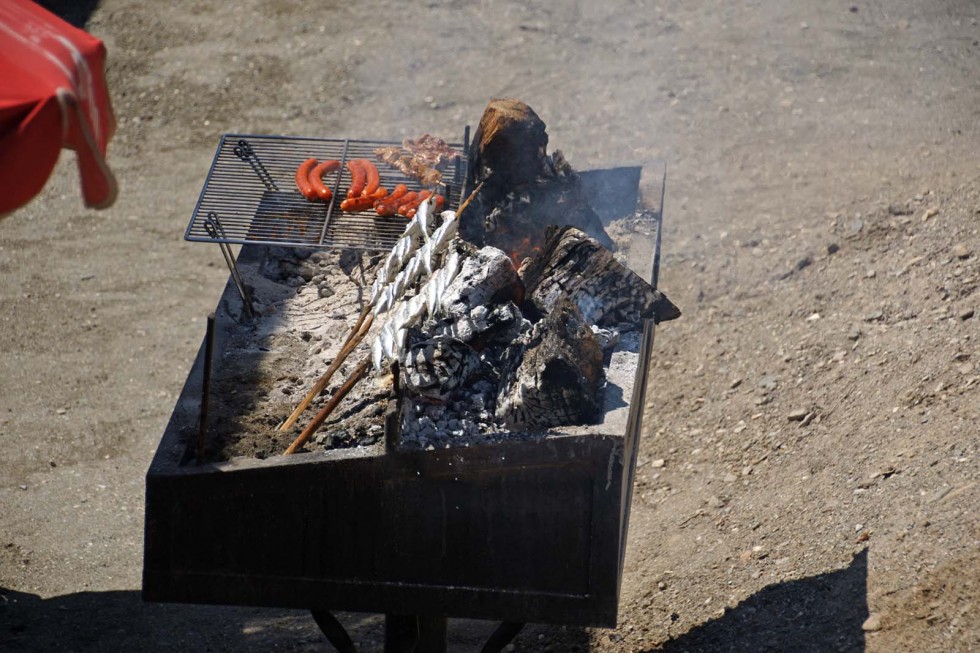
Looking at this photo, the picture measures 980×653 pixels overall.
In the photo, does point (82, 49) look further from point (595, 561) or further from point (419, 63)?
point (419, 63)

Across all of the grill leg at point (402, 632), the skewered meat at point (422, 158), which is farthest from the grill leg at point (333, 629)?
the skewered meat at point (422, 158)

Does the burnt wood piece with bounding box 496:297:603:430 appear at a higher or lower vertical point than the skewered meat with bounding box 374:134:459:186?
higher

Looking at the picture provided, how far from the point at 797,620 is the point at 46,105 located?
143 inches

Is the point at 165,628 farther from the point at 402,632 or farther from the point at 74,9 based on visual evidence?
the point at 74,9

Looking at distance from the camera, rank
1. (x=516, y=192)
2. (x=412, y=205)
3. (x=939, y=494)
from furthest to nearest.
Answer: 1. (x=412, y=205)
2. (x=516, y=192)
3. (x=939, y=494)

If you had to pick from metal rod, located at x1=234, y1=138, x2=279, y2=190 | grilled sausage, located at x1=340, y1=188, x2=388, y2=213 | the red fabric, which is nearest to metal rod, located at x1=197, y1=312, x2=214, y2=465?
the red fabric

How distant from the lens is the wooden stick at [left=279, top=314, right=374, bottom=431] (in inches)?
157

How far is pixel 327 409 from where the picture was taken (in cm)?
388

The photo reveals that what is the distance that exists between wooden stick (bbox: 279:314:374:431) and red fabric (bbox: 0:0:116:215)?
3.77 feet

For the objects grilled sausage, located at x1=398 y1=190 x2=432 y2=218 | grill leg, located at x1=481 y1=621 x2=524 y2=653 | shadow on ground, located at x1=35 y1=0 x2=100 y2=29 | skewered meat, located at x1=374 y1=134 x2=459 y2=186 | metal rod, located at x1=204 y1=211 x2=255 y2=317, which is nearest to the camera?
grill leg, located at x1=481 y1=621 x2=524 y2=653

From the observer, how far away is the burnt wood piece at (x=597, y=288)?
433 centimetres

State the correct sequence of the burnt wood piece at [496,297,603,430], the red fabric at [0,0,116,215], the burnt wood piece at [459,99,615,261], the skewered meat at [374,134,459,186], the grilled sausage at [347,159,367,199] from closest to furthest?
1. the red fabric at [0,0,116,215]
2. the burnt wood piece at [496,297,603,430]
3. the burnt wood piece at [459,99,615,261]
4. the grilled sausage at [347,159,367,199]
5. the skewered meat at [374,134,459,186]

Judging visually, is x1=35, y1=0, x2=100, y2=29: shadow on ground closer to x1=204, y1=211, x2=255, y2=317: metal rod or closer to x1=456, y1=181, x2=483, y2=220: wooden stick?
x1=204, y1=211, x2=255, y2=317: metal rod

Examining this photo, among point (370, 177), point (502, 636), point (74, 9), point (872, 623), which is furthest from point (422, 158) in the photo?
point (74, 9)
